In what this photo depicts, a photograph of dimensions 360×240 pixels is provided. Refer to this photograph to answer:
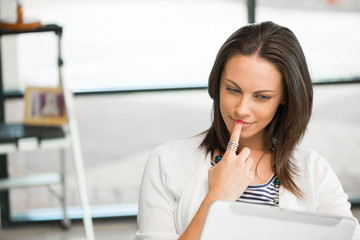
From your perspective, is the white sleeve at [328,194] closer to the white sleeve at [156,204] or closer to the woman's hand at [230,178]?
the woman's hand at [230,178]

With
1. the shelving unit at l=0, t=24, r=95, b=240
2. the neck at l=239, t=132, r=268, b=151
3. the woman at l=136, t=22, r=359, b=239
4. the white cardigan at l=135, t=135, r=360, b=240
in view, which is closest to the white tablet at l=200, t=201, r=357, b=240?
the woman at l=136, t=22, r=359, b=239

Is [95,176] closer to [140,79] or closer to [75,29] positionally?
[140,79]

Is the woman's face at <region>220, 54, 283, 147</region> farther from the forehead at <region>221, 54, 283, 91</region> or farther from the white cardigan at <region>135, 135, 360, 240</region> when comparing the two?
the white cardigan at <region>135, 135, 360, 240</region>

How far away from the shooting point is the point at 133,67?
10.5 ft


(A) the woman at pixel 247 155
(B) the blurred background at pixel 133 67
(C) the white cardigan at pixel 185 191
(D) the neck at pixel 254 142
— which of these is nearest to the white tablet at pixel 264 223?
(A) the woman at pixel 247 155

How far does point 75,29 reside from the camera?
312cm

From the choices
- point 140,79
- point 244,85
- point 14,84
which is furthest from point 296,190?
point 14,84

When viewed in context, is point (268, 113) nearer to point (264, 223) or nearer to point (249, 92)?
point (249, 92)

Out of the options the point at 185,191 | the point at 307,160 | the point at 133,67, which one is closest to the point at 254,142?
the point at 307,160

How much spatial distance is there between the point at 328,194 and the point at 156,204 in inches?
17.3

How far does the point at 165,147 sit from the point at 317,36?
1.99 m

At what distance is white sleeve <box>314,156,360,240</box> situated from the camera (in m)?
1.41

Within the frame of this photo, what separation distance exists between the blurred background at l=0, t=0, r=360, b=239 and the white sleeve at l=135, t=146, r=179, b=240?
1.73 meters

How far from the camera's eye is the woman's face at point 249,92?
4.50 feet
